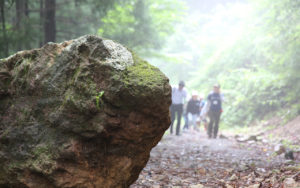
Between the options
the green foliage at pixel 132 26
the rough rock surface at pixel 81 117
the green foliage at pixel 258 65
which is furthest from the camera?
the green foliage at pixel 132 26

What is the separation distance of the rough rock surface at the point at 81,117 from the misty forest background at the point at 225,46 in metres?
3.91

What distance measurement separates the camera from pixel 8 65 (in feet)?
10.9

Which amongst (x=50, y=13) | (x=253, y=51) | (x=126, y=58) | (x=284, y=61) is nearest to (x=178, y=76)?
(x=253, y=51)

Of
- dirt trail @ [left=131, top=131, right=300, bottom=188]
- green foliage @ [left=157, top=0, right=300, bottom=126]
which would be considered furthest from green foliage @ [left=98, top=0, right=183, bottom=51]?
dirt trail @ [left=131, top=131, right=300, bottom=188]

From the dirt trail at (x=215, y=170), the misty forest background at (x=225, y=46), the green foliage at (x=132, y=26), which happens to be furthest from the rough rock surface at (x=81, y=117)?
the green foliage at (x=132, y=26)

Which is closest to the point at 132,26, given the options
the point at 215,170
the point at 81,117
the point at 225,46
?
the point at 215,170

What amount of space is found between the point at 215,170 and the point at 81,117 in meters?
3.29

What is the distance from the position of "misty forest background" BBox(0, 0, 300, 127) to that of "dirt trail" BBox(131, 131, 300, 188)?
4702 mm

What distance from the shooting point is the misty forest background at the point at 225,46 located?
8398 mm

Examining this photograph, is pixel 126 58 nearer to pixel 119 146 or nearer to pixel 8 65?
pixel 119 146

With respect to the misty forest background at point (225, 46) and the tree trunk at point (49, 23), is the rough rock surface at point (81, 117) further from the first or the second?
the tree trunk at point (49, 23)

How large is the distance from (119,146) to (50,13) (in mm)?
6863

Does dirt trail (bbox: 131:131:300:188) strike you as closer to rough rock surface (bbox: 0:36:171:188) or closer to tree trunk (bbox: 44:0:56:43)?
rough rock surface (bbox: 0:36:171:188)

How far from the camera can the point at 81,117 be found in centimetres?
284
